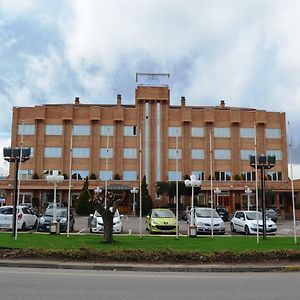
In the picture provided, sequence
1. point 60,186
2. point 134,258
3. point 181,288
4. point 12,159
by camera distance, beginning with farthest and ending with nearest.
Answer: point 60,186
point 12,159
point 134,258
point 181,288

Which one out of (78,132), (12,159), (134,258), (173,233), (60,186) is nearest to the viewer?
(134,258)

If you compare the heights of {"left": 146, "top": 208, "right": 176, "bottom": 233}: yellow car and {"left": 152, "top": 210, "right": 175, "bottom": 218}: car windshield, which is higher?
{"left": 152, "top": 210, "right": 175, "bottom": 218}: car windshield

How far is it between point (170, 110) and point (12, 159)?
47629mm

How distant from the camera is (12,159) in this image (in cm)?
2208

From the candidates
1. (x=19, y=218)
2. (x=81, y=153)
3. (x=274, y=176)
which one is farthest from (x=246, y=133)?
(x=19, y=218)

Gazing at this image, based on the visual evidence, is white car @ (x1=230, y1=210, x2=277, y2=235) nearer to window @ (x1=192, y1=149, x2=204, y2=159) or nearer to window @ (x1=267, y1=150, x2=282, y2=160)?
window @ (x1=192, y1=149, x2=204, y2=159)

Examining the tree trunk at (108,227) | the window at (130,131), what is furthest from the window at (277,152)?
the tree trunk at (108,227)

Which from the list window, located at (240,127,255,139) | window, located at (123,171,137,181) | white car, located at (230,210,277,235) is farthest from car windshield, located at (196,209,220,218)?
window, located at (240,127,255,139)

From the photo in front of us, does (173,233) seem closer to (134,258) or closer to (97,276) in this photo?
(134,258)

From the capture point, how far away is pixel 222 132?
6850 centimetres

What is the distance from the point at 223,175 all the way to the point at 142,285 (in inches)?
2316

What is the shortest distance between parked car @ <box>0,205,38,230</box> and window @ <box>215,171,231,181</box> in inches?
1708

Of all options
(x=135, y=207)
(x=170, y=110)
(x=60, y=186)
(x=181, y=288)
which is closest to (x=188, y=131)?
(x=170, y=110)

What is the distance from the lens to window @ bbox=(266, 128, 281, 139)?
6894 cm
